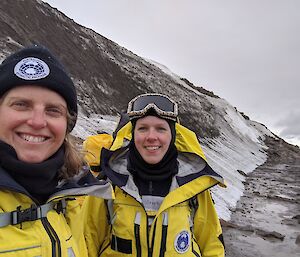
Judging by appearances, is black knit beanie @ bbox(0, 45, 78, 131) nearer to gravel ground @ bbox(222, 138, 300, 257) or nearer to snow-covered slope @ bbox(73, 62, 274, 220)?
gravel ground @ bbox(222, 138, 300, 257)

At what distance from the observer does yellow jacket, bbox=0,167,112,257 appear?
1.98m

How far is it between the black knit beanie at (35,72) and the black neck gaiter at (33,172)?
371 mm

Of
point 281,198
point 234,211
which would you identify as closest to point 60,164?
point 234,211

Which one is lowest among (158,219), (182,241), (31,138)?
(182,241)

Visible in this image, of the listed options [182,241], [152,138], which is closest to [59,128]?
[152,138]

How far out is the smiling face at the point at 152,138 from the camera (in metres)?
3.51

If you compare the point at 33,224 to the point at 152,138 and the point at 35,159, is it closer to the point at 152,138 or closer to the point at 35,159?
the point at 35,159

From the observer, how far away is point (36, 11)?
32.3 meters

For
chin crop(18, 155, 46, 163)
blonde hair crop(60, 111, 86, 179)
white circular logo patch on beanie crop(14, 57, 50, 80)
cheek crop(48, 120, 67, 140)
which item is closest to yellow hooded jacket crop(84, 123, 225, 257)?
blonde hair crop(60, 111, 86, 179)

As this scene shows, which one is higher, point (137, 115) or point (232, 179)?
point (137, 115)

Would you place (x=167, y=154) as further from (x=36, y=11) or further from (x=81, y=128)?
(x=36, y=11)

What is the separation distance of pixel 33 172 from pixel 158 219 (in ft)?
4.85

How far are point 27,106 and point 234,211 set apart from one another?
1432 cm

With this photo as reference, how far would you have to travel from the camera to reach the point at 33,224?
210cm
